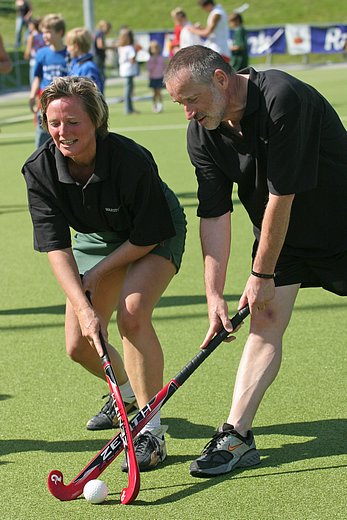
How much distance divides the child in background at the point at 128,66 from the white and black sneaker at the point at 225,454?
51.6 ft

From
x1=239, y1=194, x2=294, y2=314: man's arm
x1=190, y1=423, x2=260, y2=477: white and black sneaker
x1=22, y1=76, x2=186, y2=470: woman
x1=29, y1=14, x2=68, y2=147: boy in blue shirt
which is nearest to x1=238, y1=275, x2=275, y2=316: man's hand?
x1=239, y1=194, x2=294, y2=314: man's arm

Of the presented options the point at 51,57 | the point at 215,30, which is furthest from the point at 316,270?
the point at 215,30

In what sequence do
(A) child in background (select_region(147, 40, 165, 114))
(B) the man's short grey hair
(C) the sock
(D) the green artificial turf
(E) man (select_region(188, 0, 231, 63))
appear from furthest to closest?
(A) child in background (select_region(147, 40, 165, 114)), (E) man (select_region(188, 0, 231, 63)), (C) the sock, (D) the green artificial turf, (B) the man's short grey hair

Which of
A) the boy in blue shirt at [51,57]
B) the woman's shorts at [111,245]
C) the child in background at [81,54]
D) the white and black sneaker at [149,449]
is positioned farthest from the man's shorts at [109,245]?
the boy in blue shirt at [51,57]

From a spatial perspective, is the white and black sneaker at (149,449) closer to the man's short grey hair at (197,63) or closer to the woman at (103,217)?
the woman at (103,217)

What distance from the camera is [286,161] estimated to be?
12.1ft

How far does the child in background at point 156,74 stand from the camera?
19594 mm

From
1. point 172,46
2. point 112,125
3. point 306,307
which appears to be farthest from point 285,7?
point 306,307

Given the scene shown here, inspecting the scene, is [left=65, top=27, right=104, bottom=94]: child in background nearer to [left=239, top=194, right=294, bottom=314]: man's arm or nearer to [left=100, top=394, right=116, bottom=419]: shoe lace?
[left=100, top=394, right=116, bottom=419]: shoe lace

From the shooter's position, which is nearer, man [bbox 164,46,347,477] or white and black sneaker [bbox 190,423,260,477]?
man [bbox 164,46,347,477]

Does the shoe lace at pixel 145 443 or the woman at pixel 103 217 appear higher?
the woman at pixel 103 217

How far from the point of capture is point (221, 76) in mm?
3711

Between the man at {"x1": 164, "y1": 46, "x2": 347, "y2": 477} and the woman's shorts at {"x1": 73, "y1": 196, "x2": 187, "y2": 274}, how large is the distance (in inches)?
7.9

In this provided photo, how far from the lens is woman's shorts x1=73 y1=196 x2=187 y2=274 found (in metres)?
4.33
